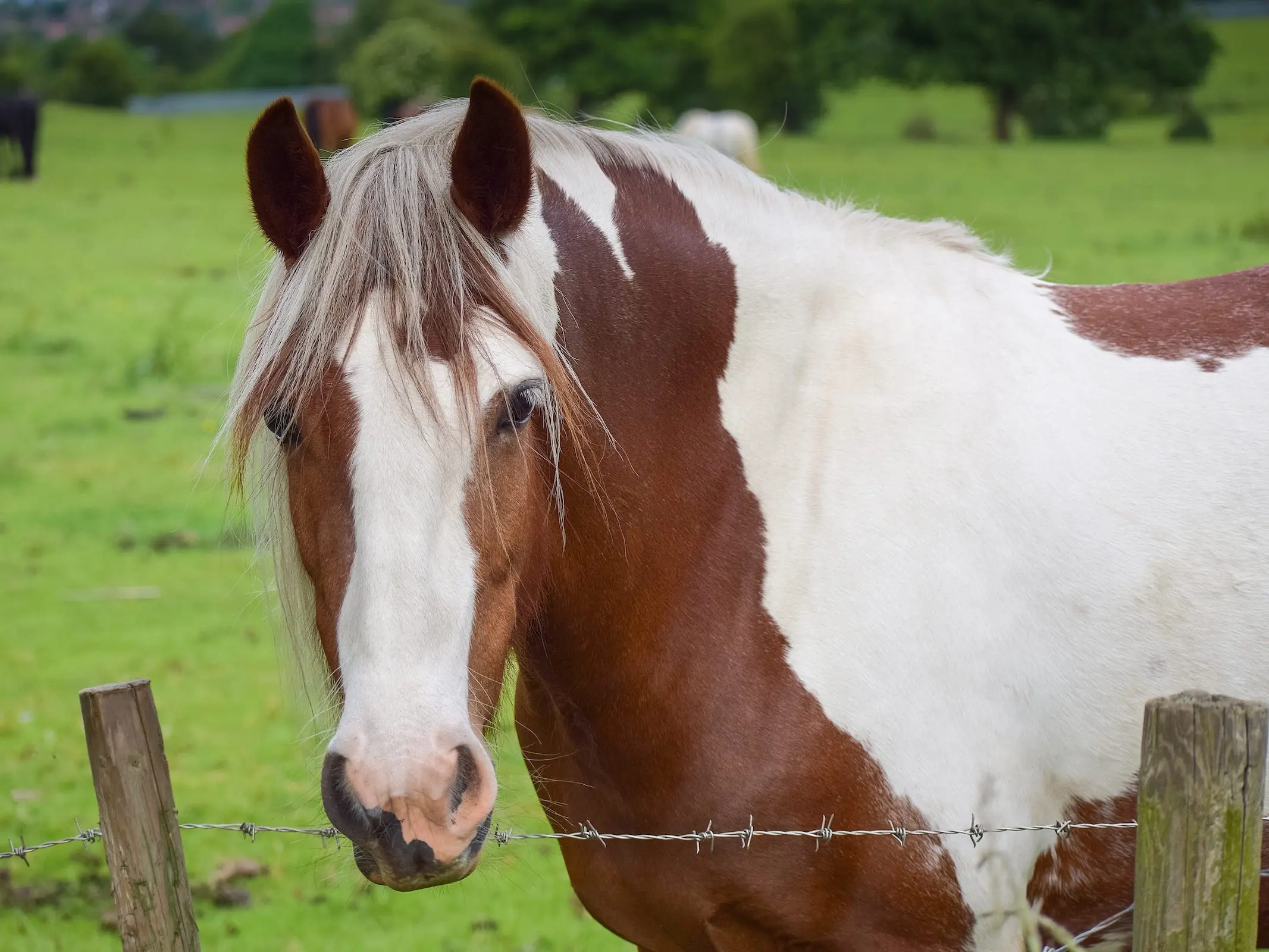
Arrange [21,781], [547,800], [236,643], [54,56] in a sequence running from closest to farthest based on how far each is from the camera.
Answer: [547,800] → [21,781] → [236,643] → [54,56]

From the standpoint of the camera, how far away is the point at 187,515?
8.62 metres

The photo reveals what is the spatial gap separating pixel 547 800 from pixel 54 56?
75.6m

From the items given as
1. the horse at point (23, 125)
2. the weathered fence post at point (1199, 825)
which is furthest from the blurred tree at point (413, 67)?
the weathered fence post at point (1199, 825)

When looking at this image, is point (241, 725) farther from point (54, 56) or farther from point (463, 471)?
point (54, 56)

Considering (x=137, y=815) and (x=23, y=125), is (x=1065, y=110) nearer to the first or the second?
(x=23, y=125)

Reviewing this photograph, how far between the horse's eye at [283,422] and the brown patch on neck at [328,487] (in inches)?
0.6

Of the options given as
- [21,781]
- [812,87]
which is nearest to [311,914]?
[21,781]

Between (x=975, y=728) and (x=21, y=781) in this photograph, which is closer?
(x=975, y=728)

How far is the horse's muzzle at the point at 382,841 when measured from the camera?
1765 mm

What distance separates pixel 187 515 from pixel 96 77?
56.2 m

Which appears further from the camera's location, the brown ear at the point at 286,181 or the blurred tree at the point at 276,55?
the blurred tree at the point at 276,55

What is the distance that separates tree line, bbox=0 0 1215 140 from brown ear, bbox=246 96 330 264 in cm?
2121

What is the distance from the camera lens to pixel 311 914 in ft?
13.7

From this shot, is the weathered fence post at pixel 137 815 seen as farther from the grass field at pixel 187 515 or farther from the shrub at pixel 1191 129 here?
the shrub at pixel 1191 129
